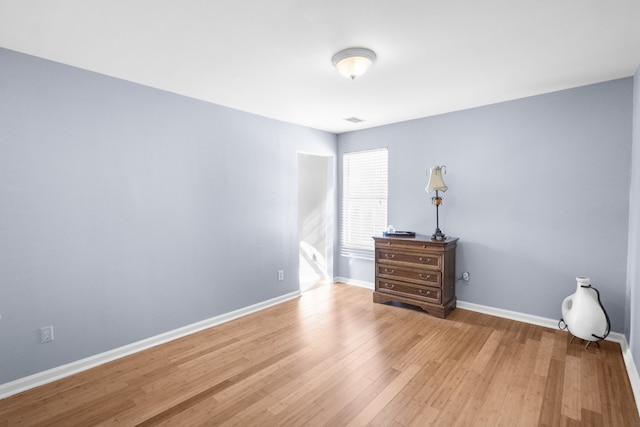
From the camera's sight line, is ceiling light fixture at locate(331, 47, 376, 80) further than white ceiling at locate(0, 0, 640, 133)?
Yes

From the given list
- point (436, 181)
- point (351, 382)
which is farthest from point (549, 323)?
point (351, 382)

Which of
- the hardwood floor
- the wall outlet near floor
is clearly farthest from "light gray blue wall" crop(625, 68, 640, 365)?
the wall outlet near floor

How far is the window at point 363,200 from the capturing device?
15.9 feet

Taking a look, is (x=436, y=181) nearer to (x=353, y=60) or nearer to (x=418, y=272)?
(x=418, y=272)

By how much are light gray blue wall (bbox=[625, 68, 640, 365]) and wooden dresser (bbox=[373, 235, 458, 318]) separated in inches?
61.9

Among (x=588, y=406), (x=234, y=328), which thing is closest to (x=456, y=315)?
(x=588, y=406)

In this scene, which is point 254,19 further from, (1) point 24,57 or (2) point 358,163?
(2) point 358,163

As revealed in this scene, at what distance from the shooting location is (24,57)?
2330 mm

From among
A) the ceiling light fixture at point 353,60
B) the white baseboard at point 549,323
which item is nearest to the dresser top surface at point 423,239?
the white baseboard at point 549,323

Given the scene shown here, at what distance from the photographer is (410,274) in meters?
3.98

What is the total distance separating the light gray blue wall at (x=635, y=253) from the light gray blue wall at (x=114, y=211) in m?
3.62

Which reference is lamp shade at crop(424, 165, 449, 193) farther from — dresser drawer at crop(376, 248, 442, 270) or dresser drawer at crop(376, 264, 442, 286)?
dresser drawer at crop(376, 264, 442, 286)

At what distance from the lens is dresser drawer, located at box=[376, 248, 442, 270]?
3.74 m

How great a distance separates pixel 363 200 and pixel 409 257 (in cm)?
141
